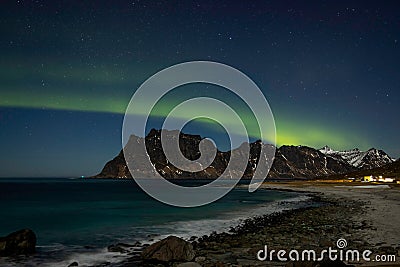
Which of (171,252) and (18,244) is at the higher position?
(171,252)

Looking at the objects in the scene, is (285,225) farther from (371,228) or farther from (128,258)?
(128,258)

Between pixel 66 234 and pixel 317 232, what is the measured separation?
61.3 feet

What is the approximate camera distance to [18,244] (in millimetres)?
17641

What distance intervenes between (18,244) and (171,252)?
27.4 ft

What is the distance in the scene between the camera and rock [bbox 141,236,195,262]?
14539 mm

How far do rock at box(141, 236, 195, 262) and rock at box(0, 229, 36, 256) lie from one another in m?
6.88

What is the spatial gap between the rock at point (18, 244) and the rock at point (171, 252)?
6.88 meters

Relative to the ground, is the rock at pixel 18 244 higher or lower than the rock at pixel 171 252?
lower

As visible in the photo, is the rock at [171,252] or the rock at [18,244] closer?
the rock at [171,252]

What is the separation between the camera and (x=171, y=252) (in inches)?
579

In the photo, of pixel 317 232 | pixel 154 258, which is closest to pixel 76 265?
pixel 154 258

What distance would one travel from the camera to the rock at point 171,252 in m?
14.5

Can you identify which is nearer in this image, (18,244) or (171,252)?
(171,252)

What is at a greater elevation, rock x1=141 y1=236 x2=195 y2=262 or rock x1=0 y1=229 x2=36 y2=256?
rock x1=141 y1=236 x2=195 y2=262
